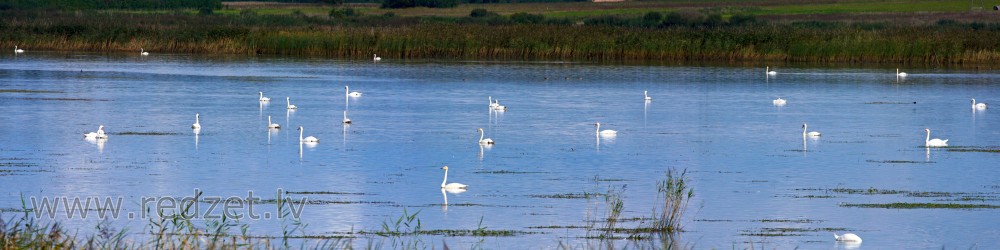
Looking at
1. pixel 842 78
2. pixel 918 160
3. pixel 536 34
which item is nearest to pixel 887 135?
pixel 918 160

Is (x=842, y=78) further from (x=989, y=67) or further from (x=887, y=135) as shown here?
(x=887, y=135)

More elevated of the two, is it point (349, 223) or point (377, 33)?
point (377, 33)

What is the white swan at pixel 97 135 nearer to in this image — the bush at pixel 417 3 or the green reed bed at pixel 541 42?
the green reed bed at pixel 541 42

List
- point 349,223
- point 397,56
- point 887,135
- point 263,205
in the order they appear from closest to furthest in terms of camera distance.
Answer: point 349,223
point 263,205
point 887,135
point 397,56

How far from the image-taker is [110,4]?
83688mm

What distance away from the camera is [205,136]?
2078cm

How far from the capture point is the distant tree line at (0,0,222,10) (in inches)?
3039

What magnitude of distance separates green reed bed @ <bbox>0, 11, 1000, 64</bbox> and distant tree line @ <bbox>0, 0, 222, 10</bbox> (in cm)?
2704

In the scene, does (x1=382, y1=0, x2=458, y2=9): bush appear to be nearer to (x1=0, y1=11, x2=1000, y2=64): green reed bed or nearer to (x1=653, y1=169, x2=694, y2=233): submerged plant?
(x1=0, y1=11, x2=1000, y2=64): green reed bed

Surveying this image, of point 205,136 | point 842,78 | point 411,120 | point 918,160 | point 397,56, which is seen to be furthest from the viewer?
point 397,56

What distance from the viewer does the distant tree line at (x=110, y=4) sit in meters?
77.2

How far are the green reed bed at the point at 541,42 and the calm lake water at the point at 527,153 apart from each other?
31.5 feet

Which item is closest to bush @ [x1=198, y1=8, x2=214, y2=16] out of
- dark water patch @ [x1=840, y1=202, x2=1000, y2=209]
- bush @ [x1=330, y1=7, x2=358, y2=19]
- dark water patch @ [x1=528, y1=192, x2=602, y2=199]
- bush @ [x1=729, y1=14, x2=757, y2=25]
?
bush @ [x1=330, y1=7, x2=358, y2=19]

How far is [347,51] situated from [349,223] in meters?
35.9
